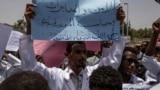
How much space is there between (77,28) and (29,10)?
515 mm

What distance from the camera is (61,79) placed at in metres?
3.92

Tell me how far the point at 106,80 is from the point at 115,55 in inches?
55.5

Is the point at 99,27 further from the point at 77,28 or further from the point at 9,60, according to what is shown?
the point at 9,60

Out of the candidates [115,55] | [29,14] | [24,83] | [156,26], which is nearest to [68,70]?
[115,55]

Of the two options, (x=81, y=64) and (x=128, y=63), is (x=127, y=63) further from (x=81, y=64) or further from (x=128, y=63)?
(x=81, y=64)

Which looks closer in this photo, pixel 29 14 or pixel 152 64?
pixel 29 14

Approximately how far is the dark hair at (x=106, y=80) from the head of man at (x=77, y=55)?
1.07m

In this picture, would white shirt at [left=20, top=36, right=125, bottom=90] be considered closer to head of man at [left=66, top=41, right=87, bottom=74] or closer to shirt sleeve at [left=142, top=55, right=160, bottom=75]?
head of man at [left=66, top=41, right=87, bottom=74]

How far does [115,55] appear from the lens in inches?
160

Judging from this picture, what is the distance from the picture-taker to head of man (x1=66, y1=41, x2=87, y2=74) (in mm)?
3898

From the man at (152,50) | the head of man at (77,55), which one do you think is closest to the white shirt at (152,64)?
the man at (152,50)

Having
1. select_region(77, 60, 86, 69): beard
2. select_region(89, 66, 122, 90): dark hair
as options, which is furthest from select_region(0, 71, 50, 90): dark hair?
select_region(77, 60, 86, 69): beard

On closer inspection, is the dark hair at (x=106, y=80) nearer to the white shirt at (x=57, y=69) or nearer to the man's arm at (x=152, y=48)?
the white shirt at (x=57, y=69)

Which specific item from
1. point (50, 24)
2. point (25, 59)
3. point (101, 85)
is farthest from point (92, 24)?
point (101, 85)
